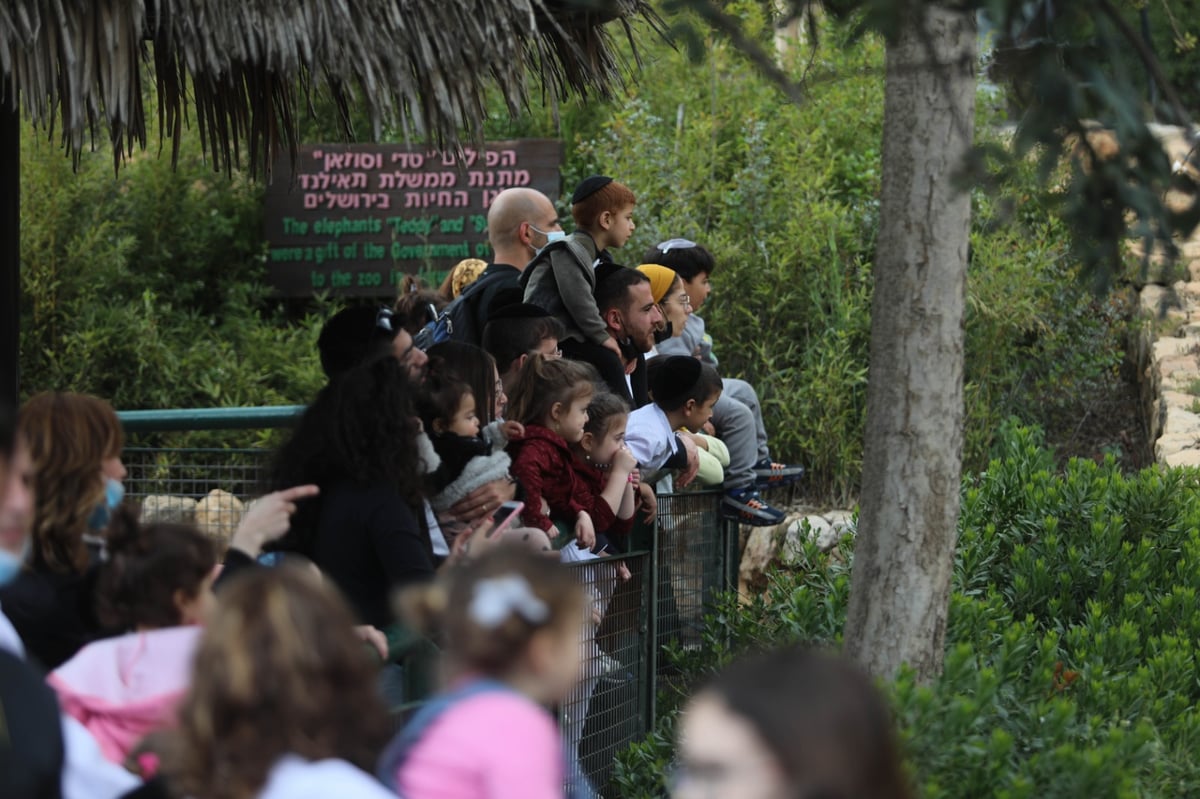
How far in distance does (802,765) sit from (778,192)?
26.5 ft

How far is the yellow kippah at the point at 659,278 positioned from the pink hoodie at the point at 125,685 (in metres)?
3.67

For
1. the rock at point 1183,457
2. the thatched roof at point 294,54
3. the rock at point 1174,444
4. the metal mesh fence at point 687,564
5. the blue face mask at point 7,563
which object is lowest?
the metal mesh fence at point 687,564

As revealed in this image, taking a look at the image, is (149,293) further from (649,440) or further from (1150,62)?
(1150,62)

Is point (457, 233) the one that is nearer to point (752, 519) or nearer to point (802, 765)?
point (752, 519)

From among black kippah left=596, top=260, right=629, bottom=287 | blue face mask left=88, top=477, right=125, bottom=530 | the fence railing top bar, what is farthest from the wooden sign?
blue face mask left=88, top=477, right=125, bottom=530

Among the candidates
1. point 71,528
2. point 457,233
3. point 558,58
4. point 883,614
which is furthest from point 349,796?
point 457,233

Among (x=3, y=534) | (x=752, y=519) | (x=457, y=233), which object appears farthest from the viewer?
(x=457, y=233)

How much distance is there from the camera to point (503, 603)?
2.06m

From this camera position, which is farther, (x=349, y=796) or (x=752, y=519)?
(x=752, y=519)

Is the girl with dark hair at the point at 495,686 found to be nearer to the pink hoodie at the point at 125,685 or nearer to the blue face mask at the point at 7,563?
the pink hoodie at the point at 125,685

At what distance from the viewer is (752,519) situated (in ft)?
18.2

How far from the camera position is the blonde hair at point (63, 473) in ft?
9.14

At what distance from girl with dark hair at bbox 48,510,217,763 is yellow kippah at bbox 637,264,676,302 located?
3.60m

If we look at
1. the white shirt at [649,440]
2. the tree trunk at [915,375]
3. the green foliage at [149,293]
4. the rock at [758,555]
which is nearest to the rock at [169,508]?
the white shirt at [649,440]
